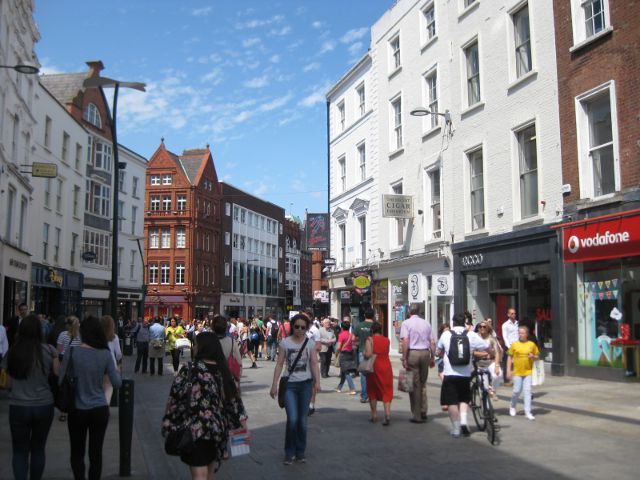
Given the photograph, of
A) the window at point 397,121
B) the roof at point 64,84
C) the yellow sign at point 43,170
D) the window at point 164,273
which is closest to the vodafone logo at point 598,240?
the window at point 397,121

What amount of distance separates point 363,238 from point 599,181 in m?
15.7

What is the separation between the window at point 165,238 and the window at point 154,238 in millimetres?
454

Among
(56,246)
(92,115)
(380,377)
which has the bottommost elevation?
(380,377)

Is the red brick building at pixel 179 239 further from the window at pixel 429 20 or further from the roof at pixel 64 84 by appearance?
the window at pixel 429 20

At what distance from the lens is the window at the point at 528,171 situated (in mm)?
18469

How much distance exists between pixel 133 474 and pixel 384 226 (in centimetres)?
2160

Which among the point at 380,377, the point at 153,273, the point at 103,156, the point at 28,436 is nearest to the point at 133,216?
the point at 103,156

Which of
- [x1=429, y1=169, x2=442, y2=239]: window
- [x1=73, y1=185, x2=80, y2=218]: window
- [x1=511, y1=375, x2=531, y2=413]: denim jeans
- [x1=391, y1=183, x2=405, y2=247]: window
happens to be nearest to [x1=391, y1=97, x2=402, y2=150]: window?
[x1=391, y1=183, x2=405, y2=247]: window

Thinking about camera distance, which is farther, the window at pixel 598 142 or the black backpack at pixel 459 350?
the window at pixel 598 142

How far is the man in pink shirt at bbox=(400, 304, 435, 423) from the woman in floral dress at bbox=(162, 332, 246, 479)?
576 cm

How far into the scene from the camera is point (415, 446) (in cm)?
864

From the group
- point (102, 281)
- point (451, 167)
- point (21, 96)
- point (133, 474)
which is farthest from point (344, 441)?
point (102, 281)

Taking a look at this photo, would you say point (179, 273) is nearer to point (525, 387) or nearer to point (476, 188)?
point (476, 188)

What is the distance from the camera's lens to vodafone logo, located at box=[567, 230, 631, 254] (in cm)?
1476
